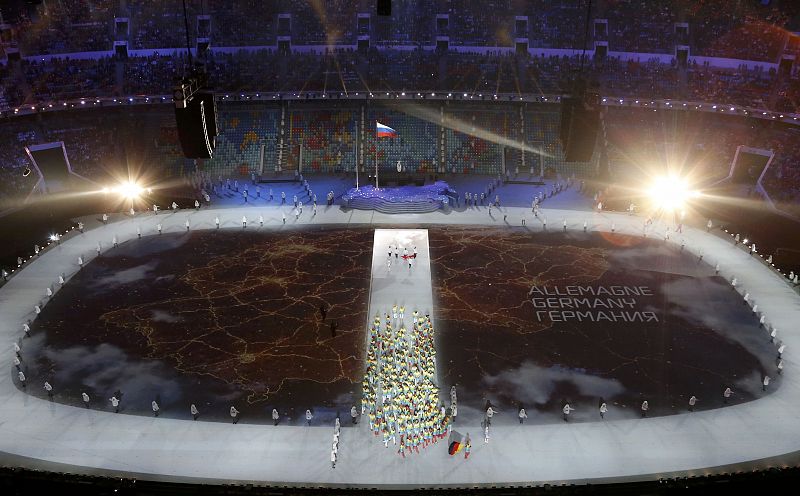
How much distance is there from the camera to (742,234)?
37.7m

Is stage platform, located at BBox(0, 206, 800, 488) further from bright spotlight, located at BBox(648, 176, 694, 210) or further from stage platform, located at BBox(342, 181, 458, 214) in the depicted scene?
stage platform, located at BBox(342, 181, 458, 214)

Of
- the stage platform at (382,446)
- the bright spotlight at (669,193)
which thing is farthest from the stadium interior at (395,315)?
the bright spotlight at (669,193)

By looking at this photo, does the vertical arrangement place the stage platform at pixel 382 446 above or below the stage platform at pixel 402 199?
below

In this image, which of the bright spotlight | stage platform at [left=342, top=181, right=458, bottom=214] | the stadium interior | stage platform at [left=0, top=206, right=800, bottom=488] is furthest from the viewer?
the bright spotlight

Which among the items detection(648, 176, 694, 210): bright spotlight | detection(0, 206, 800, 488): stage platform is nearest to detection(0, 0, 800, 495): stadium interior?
detection(0, 206, 800, 488): stage platform

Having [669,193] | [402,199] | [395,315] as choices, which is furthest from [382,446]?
[669,193]

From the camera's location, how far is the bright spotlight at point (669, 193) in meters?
42.8

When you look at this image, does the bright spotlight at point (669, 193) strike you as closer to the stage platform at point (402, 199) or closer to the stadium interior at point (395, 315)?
the stadium interior at point (395, 315)

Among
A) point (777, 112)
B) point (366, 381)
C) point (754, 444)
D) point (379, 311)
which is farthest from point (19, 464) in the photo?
point (777, 112)

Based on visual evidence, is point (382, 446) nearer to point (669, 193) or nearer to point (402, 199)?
point (402, 199)

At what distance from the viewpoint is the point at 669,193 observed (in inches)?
1770

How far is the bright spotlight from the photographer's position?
42.8 meters

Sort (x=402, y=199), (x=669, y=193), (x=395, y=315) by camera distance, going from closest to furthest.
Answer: (x=395, y=315)
(x=402, y=199)
(x=669, y=193)

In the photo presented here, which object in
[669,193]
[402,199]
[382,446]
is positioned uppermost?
[402,199]
